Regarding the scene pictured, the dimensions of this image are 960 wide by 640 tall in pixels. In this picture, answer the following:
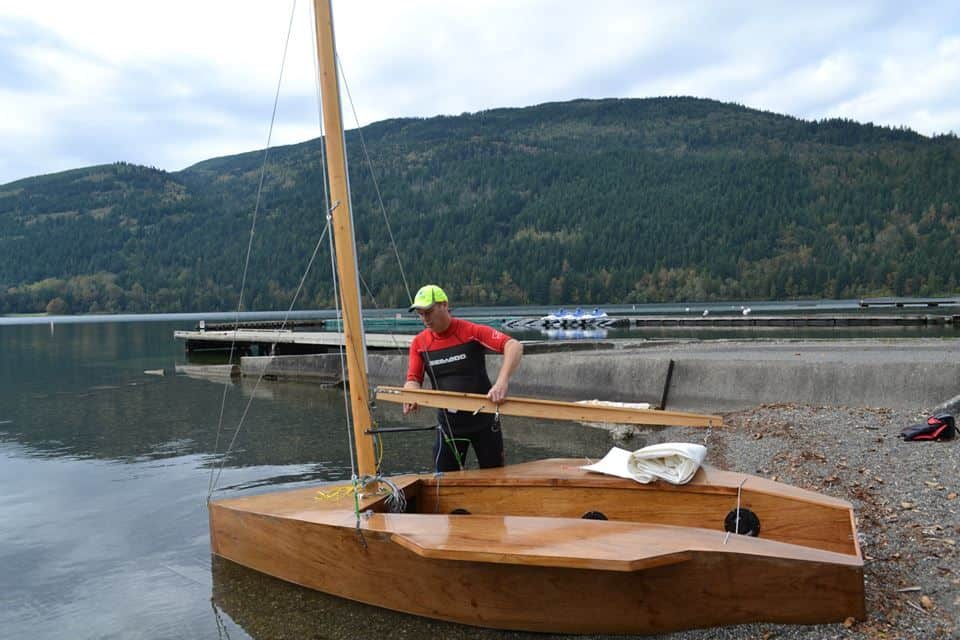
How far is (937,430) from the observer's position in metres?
10.1

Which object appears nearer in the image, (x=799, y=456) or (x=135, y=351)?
(x=799, y=456)

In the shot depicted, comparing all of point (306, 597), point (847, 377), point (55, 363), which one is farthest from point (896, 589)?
point (55, 363)

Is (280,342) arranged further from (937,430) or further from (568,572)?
(568,572)

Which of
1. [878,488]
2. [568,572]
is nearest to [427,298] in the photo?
[568,572]

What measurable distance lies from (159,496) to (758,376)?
13147 millimetres

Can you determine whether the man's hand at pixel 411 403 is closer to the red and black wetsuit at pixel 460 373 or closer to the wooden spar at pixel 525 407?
the red and black wetsuit at pixel 460 373

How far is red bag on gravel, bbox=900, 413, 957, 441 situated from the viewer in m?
10.1

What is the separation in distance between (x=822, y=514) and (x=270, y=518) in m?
4.86

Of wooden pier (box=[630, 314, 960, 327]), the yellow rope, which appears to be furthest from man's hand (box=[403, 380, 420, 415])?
wooden pier (box=[630, 314, 960, 327])

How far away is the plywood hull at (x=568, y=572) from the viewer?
488cm

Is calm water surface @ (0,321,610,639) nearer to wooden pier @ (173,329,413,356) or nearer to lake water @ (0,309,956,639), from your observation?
lake water @ (0,309,956,639)

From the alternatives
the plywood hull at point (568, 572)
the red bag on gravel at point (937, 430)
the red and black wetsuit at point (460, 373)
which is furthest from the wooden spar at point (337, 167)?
the red bag on gravel at point (937, 430)

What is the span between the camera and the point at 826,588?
4.84 meters

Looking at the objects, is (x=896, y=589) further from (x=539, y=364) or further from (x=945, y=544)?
(x=539, y=364)
